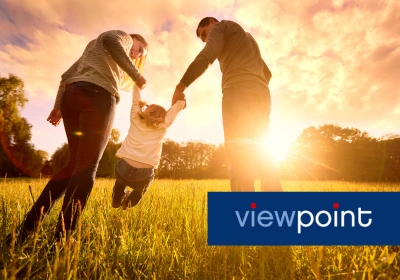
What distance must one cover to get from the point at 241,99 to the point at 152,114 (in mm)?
1063

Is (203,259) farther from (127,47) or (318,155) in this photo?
(318,155)

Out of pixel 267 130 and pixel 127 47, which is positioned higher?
pixel 127 47

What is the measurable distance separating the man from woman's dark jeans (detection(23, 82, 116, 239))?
2.89 ft

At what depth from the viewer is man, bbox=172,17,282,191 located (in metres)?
2.60

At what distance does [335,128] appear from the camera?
38.0m

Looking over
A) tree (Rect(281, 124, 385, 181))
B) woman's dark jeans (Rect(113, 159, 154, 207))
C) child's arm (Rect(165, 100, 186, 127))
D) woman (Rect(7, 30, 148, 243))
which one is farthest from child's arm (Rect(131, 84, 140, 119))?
tree (Rect(281, 124, 385, 181))

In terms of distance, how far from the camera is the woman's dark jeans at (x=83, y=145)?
1871 millimetres

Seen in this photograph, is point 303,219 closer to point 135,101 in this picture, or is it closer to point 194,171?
point 135,101

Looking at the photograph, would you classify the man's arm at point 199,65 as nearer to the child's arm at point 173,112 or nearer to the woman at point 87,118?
the child's arm at point 173,112

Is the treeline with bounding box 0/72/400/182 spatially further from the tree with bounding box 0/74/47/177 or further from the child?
the child

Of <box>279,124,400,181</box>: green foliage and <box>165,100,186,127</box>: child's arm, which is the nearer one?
<box>165,100,186,127</box>: child's arm

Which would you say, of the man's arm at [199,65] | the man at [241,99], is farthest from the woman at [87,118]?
the man at [241,99]

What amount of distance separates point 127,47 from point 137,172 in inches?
54.0

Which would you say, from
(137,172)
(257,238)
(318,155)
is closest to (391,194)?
(257,238)
